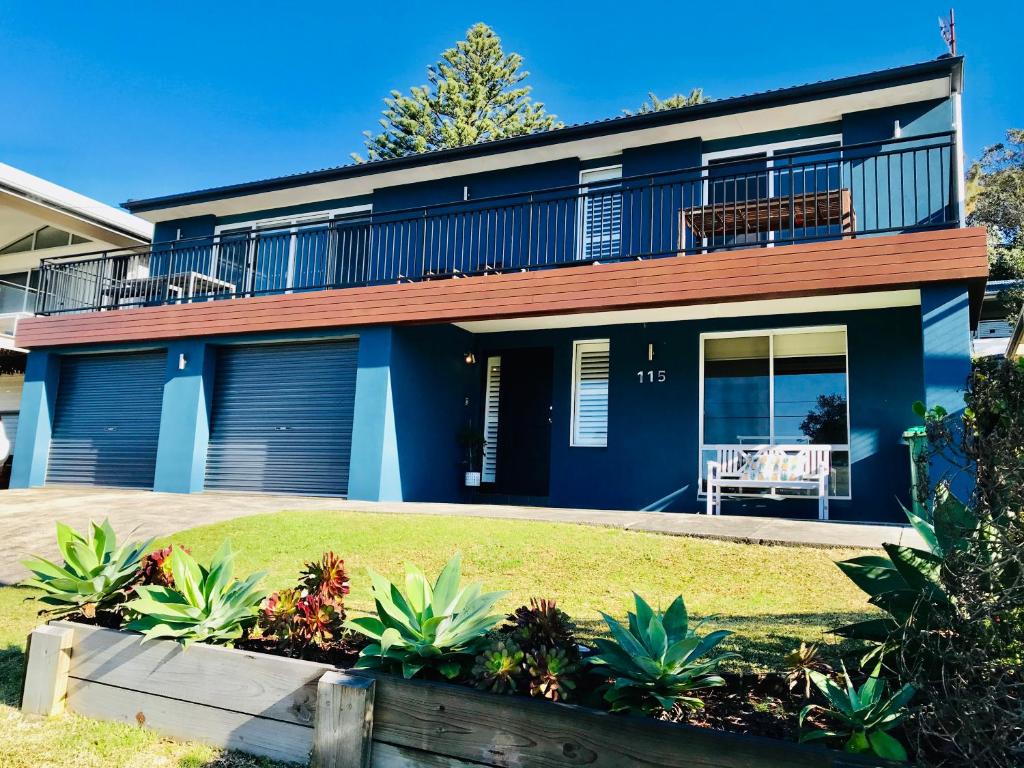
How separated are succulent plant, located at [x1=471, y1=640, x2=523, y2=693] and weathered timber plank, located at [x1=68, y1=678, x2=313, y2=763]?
70cm

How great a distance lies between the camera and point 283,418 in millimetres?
12070

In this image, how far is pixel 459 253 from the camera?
13.3 meters

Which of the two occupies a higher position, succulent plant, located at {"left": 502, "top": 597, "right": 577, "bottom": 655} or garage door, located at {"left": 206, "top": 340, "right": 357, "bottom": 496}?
garage door, located at {"left": 206, "top": 340, "right": 357, "bottom": 496}

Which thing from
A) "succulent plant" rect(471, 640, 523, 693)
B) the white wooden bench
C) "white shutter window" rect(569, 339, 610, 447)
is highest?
"white shutter window" rect(569, 339, 610, 447)

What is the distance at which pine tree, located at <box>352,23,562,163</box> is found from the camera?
1132 inches

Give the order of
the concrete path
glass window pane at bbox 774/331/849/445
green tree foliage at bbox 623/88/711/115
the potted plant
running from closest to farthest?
the concrete path < glass window pane at bbox 774/331/849/445 < the potted plant < green tree foliage at bbox 623/88/711/115

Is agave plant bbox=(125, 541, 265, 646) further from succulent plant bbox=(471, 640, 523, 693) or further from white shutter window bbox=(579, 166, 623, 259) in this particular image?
white shutter window bbox=(579, 166, 623, 259)

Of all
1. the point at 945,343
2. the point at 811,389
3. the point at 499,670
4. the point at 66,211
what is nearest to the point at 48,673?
the point at 499,670

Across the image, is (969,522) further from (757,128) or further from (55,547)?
(757,128)

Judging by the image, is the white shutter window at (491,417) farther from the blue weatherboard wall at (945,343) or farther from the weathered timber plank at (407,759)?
the weathered timber plank at (407,759)

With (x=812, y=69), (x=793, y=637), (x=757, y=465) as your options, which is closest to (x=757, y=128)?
(x=757, y=465)

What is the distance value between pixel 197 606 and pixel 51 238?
2018 centimetres

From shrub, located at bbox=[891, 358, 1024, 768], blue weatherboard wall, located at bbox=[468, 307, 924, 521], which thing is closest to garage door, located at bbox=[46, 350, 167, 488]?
blue weatherboard wall, located at bbox=[468, 307, 924, 521]

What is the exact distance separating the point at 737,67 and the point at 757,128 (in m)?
18.4
